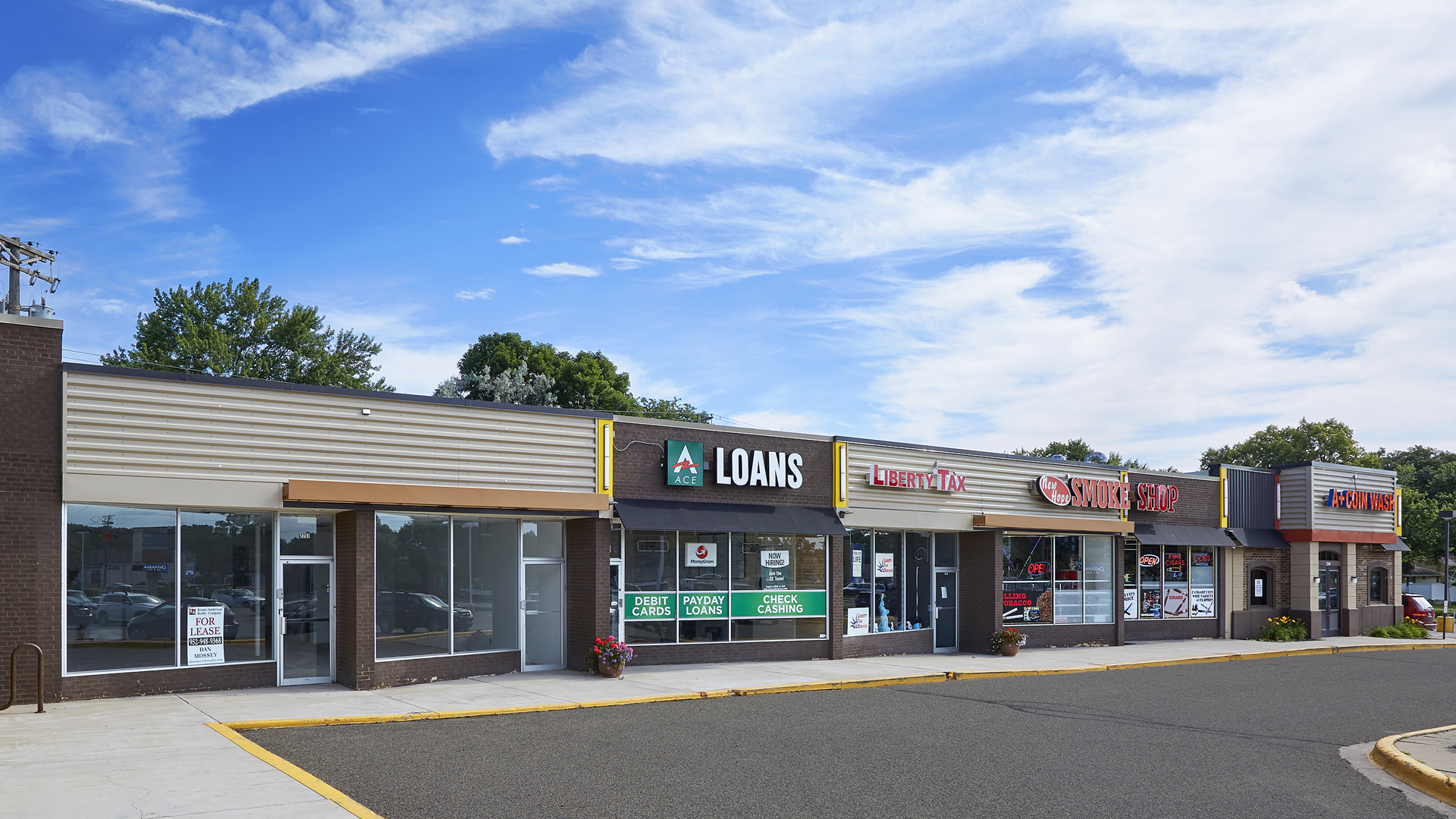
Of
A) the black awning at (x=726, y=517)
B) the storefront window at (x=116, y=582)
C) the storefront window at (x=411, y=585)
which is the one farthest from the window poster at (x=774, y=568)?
the storefront window at (x=116, y=582)

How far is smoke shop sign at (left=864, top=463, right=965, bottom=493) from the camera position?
78.0 ft

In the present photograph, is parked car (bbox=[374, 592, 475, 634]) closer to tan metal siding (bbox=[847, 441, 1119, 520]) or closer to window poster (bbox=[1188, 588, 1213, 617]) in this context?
tan metal siding (bbox=[847, 441, 1119, 520])

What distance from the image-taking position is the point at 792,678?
19266 millimetres

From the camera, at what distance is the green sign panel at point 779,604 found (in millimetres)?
22031

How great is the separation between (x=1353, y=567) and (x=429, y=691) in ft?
96.1

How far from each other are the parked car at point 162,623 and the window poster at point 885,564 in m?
13.4

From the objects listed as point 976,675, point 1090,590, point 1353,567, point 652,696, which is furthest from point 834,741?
point 1353,567

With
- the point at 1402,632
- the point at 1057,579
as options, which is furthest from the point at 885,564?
the point at 1402,632

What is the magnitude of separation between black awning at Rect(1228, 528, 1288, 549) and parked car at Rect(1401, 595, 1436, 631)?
7571 mm

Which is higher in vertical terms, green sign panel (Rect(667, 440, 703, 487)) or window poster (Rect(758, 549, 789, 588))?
green sign panel (Rect(667, 440, 703, 487))

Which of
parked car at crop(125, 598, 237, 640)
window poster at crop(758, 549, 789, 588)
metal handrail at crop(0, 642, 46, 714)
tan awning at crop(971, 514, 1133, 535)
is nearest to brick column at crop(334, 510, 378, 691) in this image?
parked car at crop(125, 598, 237, 640)

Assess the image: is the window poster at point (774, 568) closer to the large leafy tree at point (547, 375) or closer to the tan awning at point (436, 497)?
the tan awning at point (436, 497)

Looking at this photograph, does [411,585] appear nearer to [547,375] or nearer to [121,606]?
[121,606]

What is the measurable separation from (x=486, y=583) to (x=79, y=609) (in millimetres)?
6213
